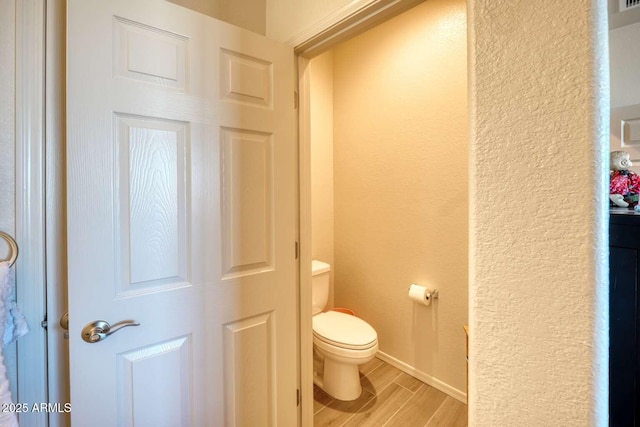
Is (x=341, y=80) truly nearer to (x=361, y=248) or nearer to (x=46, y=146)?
(x=361, y=248)

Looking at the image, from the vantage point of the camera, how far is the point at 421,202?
6.30 ft

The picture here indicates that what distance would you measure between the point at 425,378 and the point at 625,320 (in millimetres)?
1513

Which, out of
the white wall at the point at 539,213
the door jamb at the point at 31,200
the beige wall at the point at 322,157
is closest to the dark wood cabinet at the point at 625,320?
the white wall at the point at 539,213

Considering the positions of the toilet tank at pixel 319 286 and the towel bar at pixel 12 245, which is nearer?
the towel bar at pixel 12 245

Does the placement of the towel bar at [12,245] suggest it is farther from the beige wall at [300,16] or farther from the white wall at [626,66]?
the white wall at [626,66]

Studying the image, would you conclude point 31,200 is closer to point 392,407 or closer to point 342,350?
point 342,350

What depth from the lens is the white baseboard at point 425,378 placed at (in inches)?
69.0

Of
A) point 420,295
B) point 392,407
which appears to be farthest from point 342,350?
point 420,295

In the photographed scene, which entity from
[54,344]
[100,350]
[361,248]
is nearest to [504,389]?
[100,350]

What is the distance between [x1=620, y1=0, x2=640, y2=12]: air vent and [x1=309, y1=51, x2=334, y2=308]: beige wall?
5.91ft

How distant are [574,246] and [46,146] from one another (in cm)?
136

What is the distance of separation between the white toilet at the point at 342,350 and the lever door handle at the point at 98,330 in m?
1.07

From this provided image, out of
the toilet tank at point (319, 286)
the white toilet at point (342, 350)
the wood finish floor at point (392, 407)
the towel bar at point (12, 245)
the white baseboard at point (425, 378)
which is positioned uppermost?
the towel bar at point (12, 245)

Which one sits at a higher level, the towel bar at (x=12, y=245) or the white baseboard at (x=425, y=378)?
the towel bar at (x=12, y=245)
